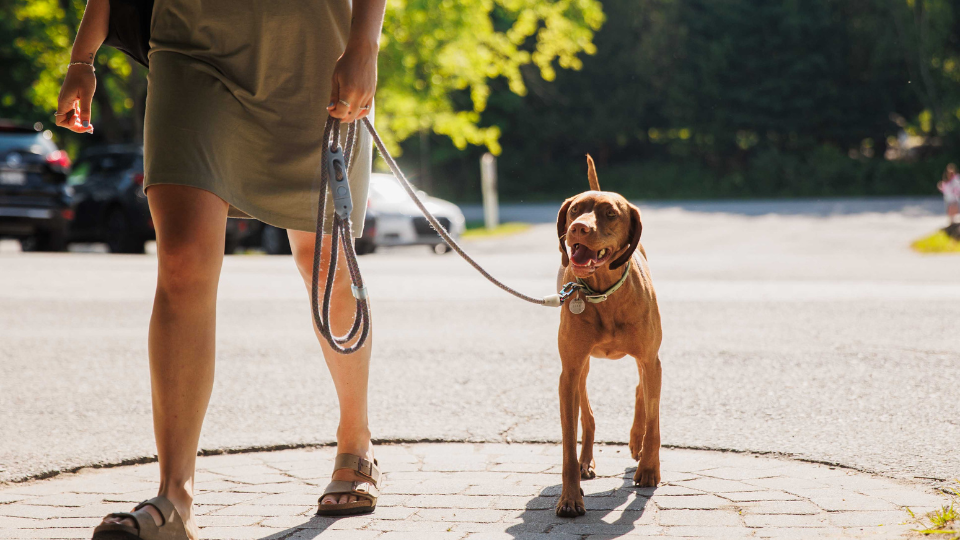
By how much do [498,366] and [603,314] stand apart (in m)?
2.68

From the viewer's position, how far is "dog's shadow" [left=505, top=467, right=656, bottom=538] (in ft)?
9.78

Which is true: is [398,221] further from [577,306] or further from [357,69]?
[357,69]

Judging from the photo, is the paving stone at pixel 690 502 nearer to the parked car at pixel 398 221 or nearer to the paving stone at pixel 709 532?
the paving stone at pixel 709 532

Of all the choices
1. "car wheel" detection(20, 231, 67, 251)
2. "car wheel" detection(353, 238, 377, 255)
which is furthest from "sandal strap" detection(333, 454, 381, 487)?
"car wheel" detection(20, 231, 67, 251)

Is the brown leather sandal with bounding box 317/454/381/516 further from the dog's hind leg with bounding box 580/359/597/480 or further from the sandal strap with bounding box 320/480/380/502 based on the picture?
the dog's hind leg with bounding box 580/359/597/480

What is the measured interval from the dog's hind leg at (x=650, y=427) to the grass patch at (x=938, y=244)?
1342cm

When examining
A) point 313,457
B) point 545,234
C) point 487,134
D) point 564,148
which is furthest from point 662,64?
point 313,457

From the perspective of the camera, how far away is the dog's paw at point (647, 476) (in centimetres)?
344

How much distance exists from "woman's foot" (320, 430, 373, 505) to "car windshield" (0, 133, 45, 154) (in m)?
Result: 13.0

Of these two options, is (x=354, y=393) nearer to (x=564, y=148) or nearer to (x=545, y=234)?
(x=545, y=234)

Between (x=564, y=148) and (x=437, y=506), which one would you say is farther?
(x=564, y=148)

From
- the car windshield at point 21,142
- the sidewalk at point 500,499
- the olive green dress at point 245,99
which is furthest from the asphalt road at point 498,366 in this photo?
the car windshield at point 21,142

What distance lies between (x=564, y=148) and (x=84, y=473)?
43.2m

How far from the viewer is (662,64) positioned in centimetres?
4331
